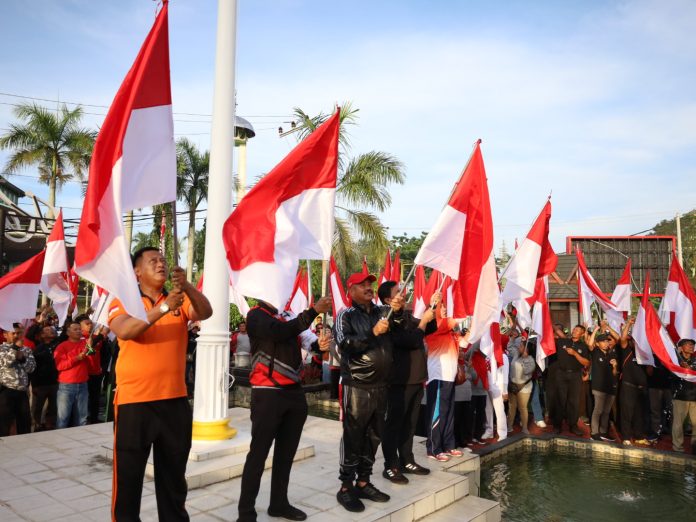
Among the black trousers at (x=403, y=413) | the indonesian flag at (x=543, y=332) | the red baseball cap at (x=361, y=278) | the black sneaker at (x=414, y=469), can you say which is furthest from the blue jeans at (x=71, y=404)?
the indonesian flag at (x=543, y=332)

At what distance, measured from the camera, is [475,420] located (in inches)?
369

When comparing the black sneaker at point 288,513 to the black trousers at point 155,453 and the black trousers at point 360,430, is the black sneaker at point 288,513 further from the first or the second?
the black trousers at point 155,453

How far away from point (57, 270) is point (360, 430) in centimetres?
649

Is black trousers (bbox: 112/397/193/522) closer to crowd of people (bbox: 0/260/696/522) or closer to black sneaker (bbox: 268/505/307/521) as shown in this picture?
crowd of people (bbox: 0/260/696/522)

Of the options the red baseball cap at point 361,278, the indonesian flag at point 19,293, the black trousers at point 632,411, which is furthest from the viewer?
the black trousers at point 632,411

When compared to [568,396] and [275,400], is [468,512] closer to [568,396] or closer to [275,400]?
[275,400]

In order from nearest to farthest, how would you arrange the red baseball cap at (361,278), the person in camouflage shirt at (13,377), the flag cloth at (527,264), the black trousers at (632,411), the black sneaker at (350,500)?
the black sneaker at (350,500), the red baseball cap at (361,278), the person in camouflage shirt at (13,377), the flag cloth at (527,264), the black trousers at (632,411)

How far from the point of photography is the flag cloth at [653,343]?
8.57 meters

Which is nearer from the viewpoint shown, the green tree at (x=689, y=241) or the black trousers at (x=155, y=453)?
the black trousers at (x=155, y=453)

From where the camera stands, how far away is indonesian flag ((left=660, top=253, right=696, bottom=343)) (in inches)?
404

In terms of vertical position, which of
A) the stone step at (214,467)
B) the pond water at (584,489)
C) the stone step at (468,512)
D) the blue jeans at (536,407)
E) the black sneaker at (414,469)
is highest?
the stone step at (214,467)

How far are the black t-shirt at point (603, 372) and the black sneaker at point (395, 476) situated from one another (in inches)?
230

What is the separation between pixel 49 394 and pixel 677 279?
11625 mm

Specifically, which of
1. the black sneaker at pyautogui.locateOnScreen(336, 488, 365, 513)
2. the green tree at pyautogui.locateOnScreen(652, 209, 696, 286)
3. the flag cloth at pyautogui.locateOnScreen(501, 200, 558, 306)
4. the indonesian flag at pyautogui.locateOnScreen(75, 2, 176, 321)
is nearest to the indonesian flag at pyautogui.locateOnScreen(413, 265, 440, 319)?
the flag cloth at pyautogui.locateOnScreen(501, 200, 558, 306)
